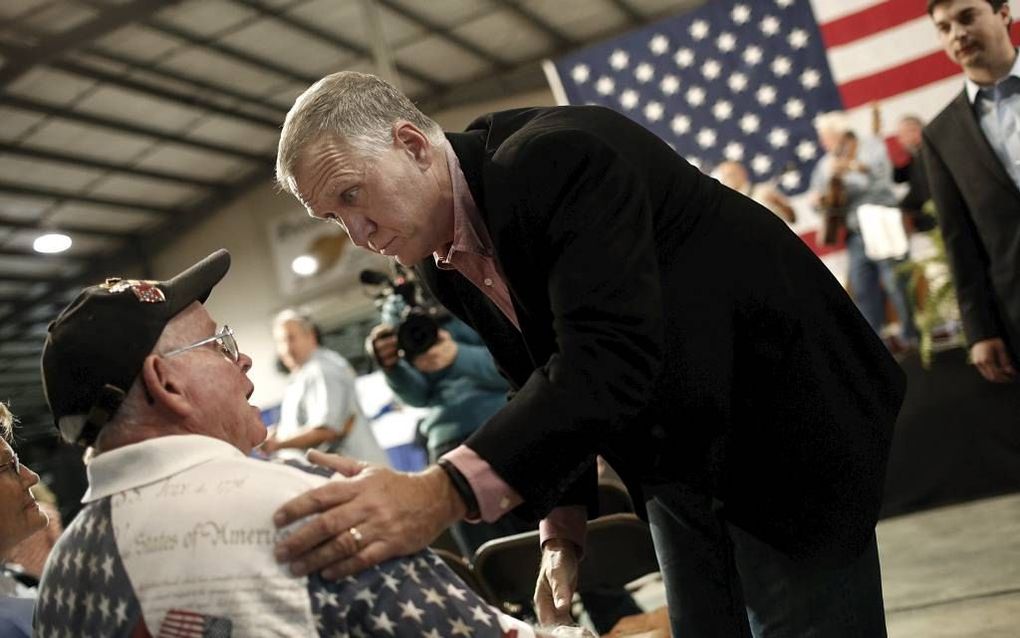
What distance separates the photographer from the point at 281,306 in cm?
1327

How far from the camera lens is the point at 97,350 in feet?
3.50

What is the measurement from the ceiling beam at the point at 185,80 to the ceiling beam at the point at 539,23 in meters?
3.33

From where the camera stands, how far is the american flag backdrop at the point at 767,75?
6.07 metres

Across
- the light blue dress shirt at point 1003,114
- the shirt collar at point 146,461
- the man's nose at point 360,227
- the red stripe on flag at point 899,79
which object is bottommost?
the shirt collar at point 146,461

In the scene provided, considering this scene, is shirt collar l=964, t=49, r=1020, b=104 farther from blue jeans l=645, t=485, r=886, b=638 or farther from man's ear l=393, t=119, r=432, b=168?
man's ear l=393, t=119, r=432, b=168

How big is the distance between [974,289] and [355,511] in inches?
94.3

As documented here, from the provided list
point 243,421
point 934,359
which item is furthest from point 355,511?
point 934,359

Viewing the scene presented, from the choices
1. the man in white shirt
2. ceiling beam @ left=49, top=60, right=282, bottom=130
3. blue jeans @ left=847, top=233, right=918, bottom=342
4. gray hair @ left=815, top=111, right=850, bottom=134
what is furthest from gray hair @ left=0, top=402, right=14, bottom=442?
ceiling beam @ left=49, top=60, right=282, bottom=130

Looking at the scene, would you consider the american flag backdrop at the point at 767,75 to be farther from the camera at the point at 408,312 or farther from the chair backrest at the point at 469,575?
the chair backrest at the point at 469,575

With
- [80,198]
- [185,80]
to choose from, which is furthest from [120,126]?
[80,198]

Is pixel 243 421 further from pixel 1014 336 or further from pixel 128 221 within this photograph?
pixel 128 221

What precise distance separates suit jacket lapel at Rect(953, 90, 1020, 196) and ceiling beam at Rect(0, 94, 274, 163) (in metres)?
9.67

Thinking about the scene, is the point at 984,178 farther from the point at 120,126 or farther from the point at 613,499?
the point at 120,126

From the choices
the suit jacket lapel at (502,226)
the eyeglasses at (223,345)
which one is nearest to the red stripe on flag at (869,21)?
the suit jacket lapel at (502,226)
